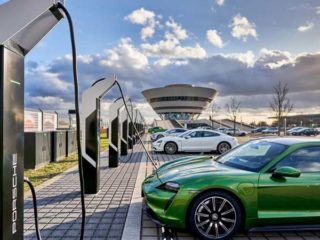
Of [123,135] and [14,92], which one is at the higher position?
[14,92]

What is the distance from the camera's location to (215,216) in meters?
4.70

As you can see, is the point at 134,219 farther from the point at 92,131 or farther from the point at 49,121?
the point at 49,121

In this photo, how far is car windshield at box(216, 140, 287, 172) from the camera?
198 inches

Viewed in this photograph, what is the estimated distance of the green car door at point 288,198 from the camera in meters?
4.64

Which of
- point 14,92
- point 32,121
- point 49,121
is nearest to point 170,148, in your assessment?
point 32,121

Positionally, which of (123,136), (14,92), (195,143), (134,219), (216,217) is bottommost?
(134,219)

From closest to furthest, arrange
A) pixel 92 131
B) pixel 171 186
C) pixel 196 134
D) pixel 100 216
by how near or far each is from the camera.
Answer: pixel 171 186 < pixel 100 216 < pixel 92 131 < pixel 196 134

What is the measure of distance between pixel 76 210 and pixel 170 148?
11.6 m

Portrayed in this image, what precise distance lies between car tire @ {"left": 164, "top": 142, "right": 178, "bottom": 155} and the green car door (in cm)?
1277

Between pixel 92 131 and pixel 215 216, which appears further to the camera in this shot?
pixel 92 131

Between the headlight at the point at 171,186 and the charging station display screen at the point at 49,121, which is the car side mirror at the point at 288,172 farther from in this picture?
the charging station display screen at the point at 49,121

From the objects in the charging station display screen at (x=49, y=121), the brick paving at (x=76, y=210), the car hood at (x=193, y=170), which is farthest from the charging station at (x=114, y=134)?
the charging station display screen at (x=49, y=121)

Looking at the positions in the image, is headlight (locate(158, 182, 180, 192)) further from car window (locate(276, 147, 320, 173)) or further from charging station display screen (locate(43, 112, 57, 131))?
charging station display screen (locate(43, 112, 57, 131))

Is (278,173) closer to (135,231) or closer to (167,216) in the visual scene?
(167,216)
